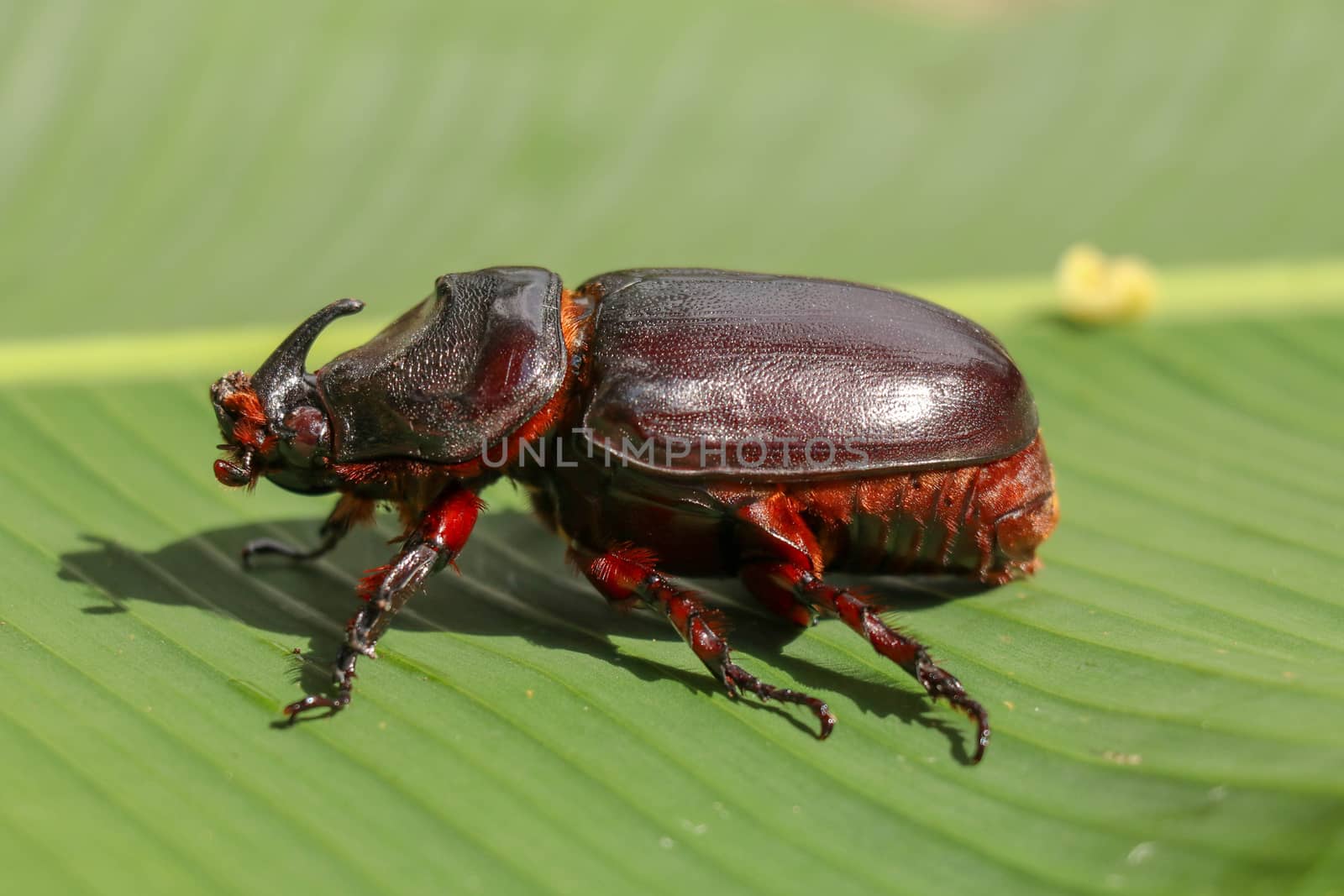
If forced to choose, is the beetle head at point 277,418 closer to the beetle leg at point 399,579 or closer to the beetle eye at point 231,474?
the beetle eye at point 231,474

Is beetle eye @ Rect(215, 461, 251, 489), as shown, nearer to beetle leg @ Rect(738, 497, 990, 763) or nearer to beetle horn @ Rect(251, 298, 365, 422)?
beetle horn @ Rect(251, 298, 365, 422)

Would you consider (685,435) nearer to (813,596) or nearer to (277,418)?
(813,596)

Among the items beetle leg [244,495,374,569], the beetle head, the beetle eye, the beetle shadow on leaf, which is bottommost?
the beetle shadow on leaf

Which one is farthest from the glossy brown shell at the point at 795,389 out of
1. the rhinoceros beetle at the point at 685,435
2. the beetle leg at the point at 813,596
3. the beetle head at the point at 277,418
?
the beetle head at the point at 277,418

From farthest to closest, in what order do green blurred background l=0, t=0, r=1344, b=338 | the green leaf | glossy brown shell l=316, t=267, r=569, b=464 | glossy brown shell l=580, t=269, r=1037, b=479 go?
1. green blurred background l=0, t=0, r=1344, b=338
2. glossy brown shell l=316, t=267, r=569, b=464
3. glossy brown shell l=580, t=269, r=1037, b=479
4. the green leaf

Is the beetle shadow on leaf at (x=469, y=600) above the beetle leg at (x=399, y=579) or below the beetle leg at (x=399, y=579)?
below

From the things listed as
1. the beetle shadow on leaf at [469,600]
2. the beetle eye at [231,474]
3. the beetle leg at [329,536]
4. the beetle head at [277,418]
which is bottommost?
the beetle shadow on leaf at [469,600]

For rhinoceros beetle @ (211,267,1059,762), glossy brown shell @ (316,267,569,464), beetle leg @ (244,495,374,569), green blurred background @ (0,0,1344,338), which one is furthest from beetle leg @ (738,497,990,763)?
green blurred background @ (0,0,1344,338)

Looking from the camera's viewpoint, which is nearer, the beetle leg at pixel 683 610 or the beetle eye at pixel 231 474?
the beetle leg at pixel 683 610
